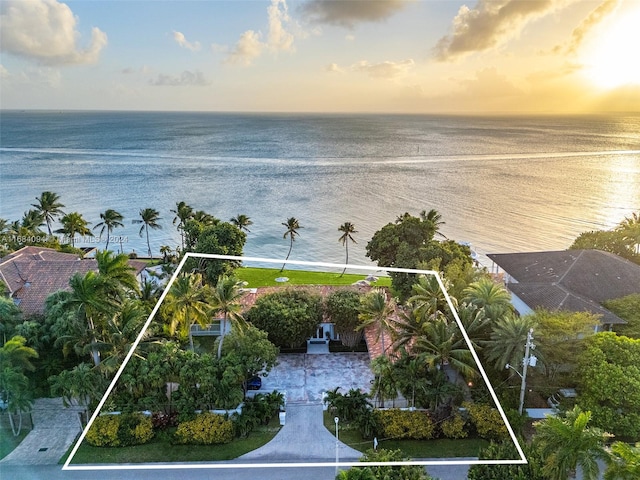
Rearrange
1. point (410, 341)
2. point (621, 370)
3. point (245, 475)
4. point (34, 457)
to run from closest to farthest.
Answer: point (34, 457) → point (245, 475) → point (621, 370) → point (410, 341)

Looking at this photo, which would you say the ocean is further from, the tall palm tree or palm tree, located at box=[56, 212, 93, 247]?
the tall palm tree

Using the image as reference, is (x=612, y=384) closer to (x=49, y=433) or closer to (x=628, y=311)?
(x=628, y=311)

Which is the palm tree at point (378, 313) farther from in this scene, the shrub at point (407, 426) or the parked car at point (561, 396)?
the parked car at point (561, 396)

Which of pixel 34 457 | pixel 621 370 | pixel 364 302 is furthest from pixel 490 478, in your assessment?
pixel 34 457

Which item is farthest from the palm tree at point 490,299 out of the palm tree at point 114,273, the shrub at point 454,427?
the palm tree at point 114,273

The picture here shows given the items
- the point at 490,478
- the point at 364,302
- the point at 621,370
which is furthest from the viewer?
the point at 364,302

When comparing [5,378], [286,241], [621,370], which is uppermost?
[5,378]

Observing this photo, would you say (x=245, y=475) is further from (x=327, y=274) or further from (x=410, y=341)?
(x=327, y=274)
